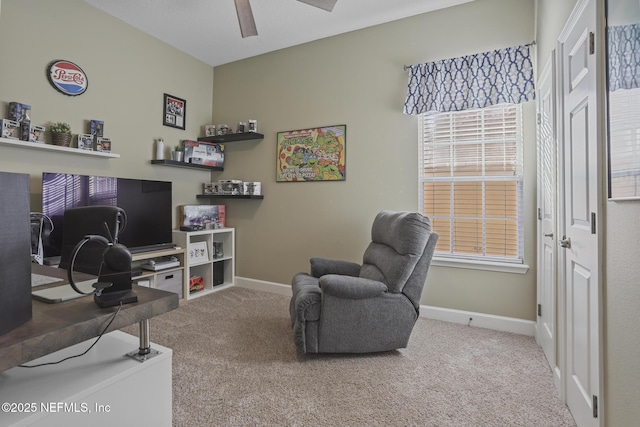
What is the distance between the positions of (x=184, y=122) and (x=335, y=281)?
10.0ft

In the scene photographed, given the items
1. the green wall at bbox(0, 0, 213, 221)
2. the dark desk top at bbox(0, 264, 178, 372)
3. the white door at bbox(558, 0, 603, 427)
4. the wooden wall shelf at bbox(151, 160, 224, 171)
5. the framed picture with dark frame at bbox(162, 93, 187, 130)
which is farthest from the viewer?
the framed picture with dark frame at bbox(162, 93, 187, 130)

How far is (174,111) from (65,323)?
3.58 metres

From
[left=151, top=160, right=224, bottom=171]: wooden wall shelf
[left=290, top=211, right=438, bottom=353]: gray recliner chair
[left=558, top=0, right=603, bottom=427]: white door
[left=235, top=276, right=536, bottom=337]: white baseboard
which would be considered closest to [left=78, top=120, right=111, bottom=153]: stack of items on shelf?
[left=151, top=160, right=224, bottom=171]: wooden wall shelf

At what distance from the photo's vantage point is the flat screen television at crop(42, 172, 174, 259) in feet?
8.81

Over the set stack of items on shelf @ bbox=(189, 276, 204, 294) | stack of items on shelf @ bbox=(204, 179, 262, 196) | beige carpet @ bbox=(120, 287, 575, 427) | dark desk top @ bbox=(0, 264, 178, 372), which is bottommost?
beige carpet @ bbox=(120, 287, 575, 427)

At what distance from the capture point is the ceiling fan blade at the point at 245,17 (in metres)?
2.48

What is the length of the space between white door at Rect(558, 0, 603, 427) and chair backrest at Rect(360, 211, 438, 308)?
31.6 inches

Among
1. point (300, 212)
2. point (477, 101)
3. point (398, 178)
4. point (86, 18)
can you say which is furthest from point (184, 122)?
point (477, 101)

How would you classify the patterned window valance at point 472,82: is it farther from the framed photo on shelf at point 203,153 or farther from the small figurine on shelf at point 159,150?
the small figurine on shelf at point 159,150

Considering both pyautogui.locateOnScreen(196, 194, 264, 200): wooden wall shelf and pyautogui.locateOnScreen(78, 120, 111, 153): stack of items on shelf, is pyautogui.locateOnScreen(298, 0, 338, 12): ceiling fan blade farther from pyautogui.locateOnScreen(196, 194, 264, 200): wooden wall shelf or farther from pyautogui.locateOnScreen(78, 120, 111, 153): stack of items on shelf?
pyautogui.locateOnScreen(78, 120, 111, 153): stack of items on shelf

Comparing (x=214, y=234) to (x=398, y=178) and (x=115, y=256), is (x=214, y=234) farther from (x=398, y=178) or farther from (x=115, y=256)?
(x=115, y=256)

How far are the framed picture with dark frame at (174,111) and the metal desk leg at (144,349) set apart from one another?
3.29m

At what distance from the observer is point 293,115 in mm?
3799

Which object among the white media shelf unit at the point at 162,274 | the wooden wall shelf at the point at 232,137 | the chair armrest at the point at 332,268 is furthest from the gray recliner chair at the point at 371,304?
the wooden wall shelf at the point at 232,137
